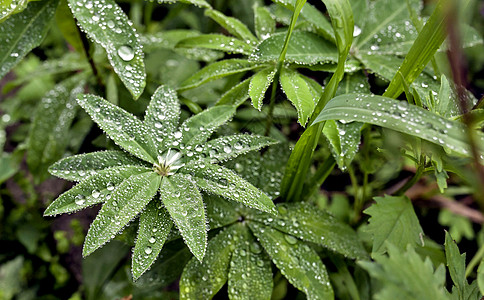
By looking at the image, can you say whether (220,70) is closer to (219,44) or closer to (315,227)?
(219,44)

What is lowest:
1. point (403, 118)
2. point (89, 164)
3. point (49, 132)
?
point (49, 132)

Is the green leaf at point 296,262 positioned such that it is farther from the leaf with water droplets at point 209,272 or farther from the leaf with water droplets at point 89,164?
the leaf with water droplets at point 89,164

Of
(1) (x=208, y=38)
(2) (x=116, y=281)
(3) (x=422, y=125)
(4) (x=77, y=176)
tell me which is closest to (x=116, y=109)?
(4) (x=77, y=176)

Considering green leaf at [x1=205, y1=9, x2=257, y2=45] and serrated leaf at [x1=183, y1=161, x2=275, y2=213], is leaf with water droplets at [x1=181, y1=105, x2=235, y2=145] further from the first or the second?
green leaf at [x1=205, y1=9, x2=257, y2=45]

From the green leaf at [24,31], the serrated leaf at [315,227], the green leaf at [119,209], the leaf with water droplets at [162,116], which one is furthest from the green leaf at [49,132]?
the serrated leaf at [315,227]

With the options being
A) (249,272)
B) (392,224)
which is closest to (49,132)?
(249,272)

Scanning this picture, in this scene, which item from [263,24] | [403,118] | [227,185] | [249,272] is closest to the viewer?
[403,118]
